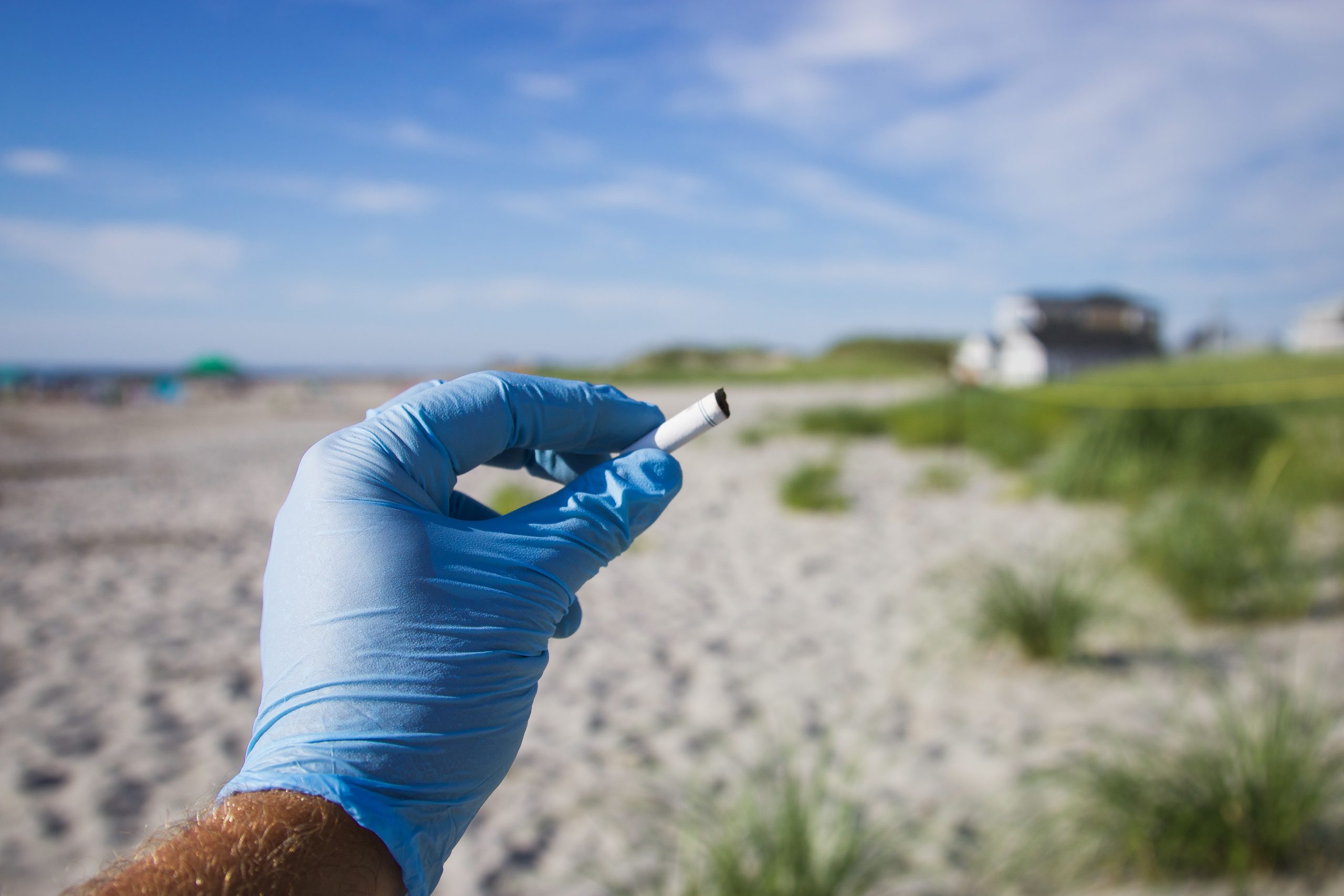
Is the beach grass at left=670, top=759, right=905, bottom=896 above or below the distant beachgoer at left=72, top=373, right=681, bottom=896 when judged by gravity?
below

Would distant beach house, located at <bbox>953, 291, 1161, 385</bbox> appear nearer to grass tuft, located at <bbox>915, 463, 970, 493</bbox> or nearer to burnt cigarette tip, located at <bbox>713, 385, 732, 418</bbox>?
grass tuft, located at <bbox>915, 463, 970, 493</bbox>

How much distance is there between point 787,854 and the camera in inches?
74.4

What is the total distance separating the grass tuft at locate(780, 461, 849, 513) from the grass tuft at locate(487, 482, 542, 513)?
2.29 meters

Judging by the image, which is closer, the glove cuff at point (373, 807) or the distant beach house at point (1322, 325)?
the glove cuff at point (373, 807)

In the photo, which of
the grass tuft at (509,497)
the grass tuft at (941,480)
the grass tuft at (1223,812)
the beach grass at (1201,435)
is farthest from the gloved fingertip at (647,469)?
the grass tuft at (941,480)

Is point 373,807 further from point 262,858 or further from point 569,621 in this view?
point 569,621

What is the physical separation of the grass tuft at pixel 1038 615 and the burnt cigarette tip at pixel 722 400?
10.1 ft

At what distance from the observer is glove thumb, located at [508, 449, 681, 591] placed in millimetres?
1122

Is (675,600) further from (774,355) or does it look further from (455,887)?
(774,355)

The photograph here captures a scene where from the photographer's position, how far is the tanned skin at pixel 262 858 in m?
0.69

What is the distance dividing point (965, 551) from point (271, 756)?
5.33 meters

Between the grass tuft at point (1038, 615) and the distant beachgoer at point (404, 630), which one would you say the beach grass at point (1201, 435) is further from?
the distant beachgoer at point (404, 630)

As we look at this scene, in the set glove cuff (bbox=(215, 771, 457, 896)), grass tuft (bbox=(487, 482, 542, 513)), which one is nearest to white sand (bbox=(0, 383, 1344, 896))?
glove cuff (bbox=(215, 771, 457, 896))

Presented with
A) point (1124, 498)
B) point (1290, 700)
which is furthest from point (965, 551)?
point (1290, 700)
